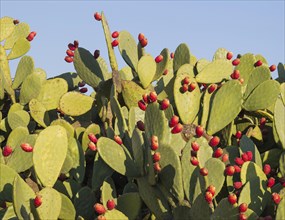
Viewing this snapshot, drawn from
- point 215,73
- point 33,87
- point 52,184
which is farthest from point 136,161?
point 33,87

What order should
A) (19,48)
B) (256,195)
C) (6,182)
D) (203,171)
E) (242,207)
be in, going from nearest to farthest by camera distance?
1. (242,207)
2. (203,171)
3. (256,195)
4. (6,182)
5. (19,48)

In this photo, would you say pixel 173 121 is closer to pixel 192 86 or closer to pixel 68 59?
pixel 192 86

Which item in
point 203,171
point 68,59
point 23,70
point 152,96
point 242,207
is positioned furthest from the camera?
point 23,70

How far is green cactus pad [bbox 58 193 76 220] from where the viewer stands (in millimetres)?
2287

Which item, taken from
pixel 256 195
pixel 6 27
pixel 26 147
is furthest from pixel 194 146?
pixel 6 27

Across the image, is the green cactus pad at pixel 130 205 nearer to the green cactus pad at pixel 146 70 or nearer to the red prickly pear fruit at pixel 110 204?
the red prickly pear fruit at pixel 110 204

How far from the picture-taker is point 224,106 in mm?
2699

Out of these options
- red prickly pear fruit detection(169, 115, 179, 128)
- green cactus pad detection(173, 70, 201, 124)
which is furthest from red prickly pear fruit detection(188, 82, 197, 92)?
red prickly pear fruit detection(169, 115, 179, 128)

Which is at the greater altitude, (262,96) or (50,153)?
(262,96)

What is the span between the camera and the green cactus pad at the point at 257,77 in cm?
300

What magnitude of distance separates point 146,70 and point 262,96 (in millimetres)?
580

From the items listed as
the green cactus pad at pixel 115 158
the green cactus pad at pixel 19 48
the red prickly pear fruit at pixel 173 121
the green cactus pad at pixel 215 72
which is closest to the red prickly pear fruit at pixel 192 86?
the green cactus pad at pixel 215 72

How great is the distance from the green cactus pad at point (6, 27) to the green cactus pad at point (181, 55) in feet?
4.32

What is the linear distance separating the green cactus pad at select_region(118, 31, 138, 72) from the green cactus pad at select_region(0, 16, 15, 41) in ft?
3.48
